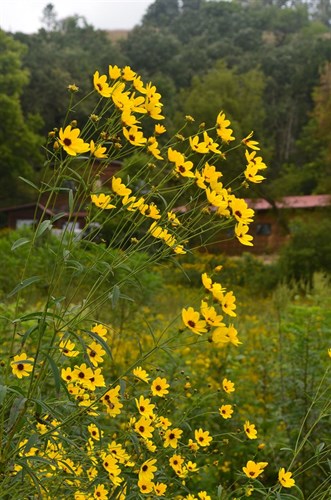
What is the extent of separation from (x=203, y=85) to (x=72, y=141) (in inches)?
939

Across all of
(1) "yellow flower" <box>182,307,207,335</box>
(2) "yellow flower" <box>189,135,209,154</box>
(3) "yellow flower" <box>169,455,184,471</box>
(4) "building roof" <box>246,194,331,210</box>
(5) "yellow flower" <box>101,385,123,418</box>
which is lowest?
(4) "building roof" <box>246,194,331,210</box>

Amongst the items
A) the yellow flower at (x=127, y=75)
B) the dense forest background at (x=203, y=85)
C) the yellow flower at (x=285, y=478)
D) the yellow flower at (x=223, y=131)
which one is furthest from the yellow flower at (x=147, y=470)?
the dense forest background at (x=203, y=85)

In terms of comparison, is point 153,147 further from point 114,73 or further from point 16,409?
point 16,409

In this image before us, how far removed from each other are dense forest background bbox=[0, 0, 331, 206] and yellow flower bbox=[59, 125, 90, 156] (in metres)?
19.6

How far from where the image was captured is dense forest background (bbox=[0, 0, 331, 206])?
25.4 m

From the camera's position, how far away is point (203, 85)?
81.9ft

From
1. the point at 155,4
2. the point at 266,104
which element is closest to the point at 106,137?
the point at 266,104

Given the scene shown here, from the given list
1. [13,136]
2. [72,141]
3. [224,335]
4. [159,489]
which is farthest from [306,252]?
[13,136]

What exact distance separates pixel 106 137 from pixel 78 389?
30.6 inches

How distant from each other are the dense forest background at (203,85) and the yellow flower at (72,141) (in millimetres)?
19595

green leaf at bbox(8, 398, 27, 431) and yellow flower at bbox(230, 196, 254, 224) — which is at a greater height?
yellow flower at bbox(230, 196, 254, 224)

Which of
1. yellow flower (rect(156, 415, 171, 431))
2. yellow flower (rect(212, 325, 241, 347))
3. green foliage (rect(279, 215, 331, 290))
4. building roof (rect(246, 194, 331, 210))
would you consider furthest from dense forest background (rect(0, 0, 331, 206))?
yellow flower (rect(212, 325, 241, 347))

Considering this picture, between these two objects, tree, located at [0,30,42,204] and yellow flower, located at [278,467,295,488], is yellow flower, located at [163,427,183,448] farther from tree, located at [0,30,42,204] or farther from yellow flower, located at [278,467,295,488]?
tree, located at [0,30,42,204]

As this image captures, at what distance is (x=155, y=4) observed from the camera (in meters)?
73.5
